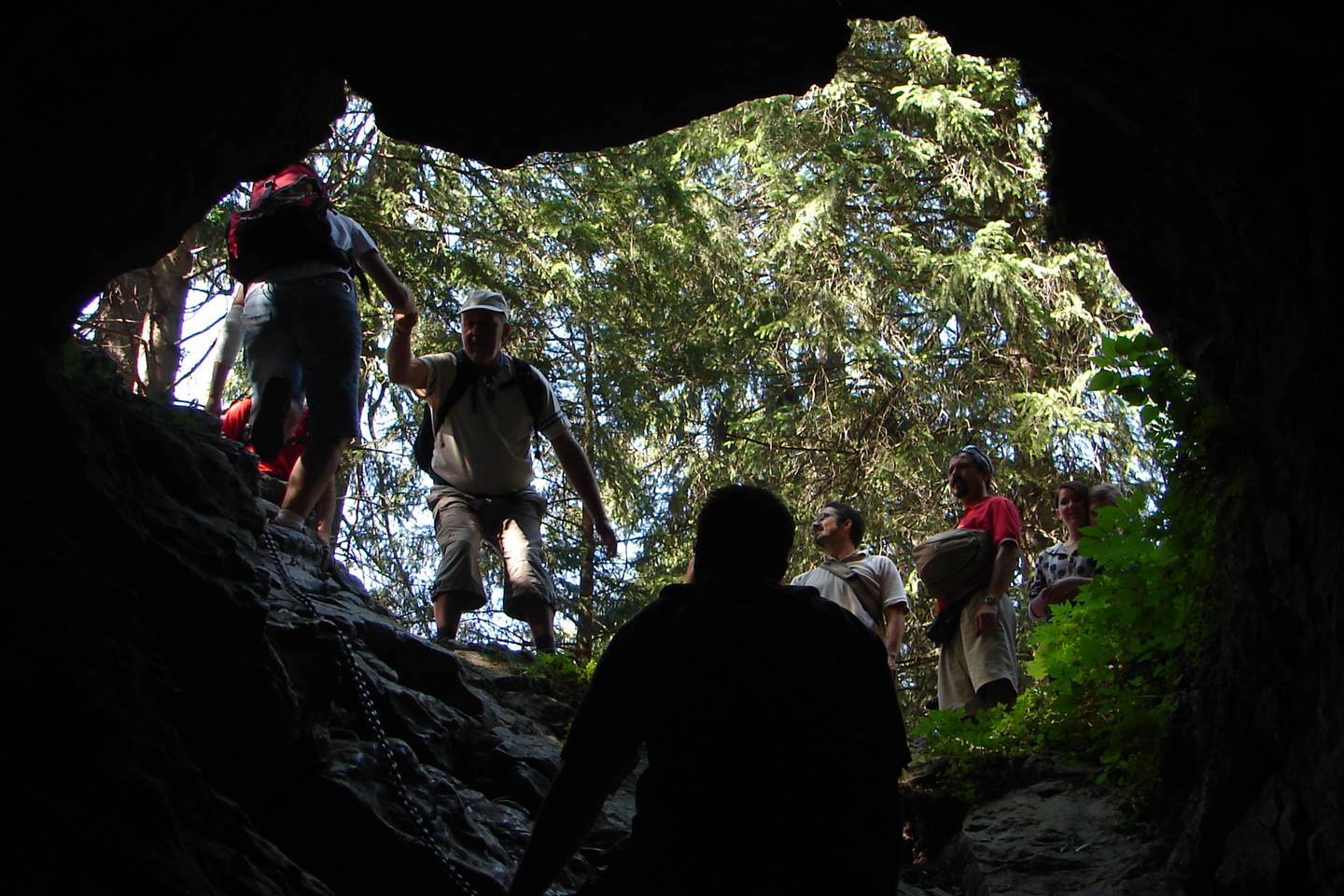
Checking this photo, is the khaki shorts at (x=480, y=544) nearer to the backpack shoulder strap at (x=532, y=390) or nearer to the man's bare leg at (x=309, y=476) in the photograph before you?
the backpack shoulder strap at (x=532, y=390)

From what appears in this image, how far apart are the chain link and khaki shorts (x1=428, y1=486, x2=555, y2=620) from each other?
178cm

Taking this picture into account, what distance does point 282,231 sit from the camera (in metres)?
7.12

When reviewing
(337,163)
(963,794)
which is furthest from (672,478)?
(963,794)

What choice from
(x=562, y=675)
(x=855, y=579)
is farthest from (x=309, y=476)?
(x=855, y=579)

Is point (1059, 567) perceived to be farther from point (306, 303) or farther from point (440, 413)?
point (306, 303)

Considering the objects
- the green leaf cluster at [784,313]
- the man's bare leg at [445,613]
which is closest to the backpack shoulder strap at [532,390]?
the man's bare leg at [445,613]

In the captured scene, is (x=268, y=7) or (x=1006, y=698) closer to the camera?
(x=268, y=7)

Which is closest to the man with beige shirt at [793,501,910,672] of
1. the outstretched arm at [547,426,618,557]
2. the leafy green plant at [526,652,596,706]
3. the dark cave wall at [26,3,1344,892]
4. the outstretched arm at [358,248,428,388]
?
the outstretched arm at [547,426,618,557]

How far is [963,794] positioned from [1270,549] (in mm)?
3026

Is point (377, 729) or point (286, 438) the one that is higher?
point (286, 438)

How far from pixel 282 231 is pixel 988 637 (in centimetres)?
531

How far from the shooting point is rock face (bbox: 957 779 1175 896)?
15.9 feet

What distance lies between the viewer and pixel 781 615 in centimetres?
325

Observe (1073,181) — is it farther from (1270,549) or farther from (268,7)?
(268,7)
